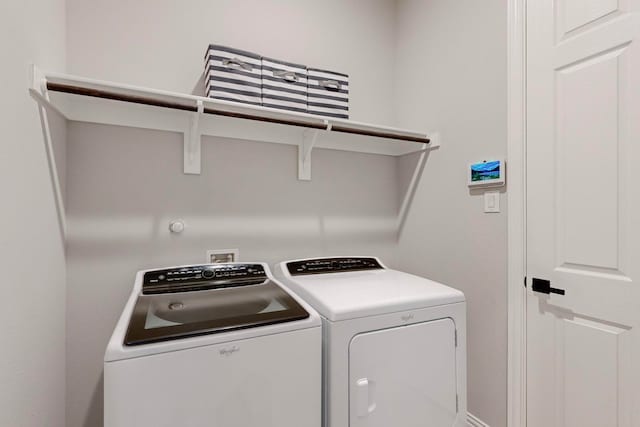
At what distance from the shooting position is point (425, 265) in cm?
204

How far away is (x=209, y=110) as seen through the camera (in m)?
1.45

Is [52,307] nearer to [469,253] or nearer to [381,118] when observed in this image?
[469,253]

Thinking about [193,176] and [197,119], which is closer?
[197,119]

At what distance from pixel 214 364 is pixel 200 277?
62 centimetres

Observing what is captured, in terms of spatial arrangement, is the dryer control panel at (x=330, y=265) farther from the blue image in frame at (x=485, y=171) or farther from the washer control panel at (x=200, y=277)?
the blue image in frame at (x=485, y=171)

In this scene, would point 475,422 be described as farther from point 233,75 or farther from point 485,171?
point 233,75

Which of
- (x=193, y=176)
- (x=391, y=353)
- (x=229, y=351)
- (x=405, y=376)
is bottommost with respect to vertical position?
(x=405, y=376)

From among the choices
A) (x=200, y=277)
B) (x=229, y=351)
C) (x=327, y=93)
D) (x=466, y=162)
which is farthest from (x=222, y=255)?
(x=466, y=162)

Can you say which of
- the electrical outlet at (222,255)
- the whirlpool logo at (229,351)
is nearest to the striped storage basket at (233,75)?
the electrical outlet at (222,255)

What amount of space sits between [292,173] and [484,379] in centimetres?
159

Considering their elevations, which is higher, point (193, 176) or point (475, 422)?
point (193, 176)

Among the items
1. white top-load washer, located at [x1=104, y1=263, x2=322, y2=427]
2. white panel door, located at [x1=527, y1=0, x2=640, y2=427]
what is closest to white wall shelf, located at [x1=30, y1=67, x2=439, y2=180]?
white panel door, located at [x1=527, y1=0, x2=640, y2=427]

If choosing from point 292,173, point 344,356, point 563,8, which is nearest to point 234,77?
point 292,173

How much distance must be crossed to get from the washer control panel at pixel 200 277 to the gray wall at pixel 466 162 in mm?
1117
